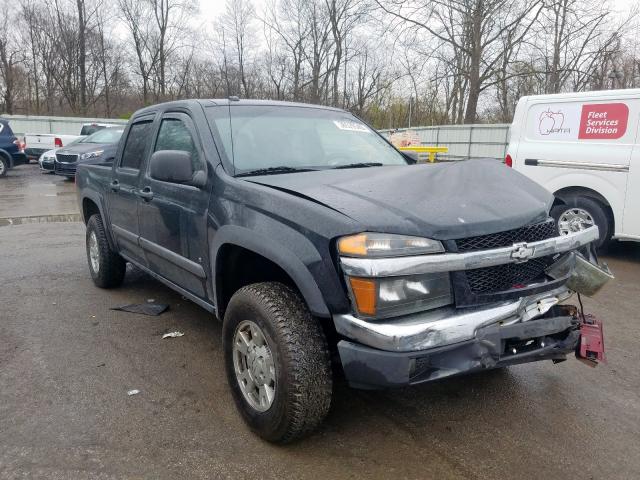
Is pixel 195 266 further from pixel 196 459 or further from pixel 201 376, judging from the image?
pixel 196 459

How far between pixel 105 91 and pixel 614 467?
140 ft

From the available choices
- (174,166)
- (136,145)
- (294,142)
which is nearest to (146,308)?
(136,145)

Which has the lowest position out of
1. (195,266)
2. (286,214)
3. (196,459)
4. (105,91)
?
(196,459)

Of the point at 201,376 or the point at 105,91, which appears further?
the point at 105,91

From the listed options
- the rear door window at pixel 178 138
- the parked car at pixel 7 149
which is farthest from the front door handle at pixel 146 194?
the parked car at pixel 7 149

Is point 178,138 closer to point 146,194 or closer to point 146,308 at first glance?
point 146,194

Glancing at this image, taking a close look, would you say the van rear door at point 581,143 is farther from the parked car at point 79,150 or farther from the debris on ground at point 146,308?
the parked car at point 79,150

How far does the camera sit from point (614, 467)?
2.43m

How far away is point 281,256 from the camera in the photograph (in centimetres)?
238

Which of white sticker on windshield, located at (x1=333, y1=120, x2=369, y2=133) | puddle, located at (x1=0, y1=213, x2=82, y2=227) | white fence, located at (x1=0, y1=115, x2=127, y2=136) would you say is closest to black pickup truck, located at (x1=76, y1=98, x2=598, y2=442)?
white sticker on windshield, located at (x1=333, y1=120, x2=369, y2=133)

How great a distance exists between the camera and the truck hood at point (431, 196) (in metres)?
2.22

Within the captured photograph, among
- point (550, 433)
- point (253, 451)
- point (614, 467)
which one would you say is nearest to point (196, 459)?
point (253, 451)

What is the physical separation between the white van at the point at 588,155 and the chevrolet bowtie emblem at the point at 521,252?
169 inches

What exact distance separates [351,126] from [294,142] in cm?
71
